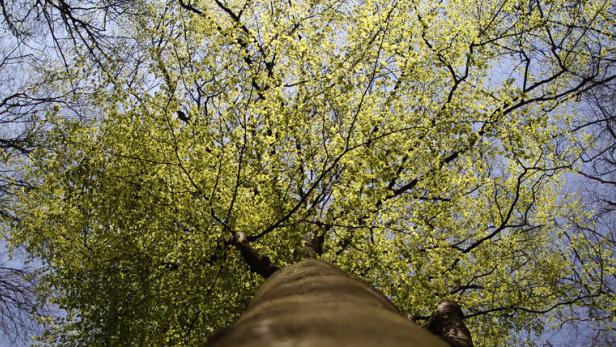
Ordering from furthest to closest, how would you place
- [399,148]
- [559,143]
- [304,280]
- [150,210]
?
[559,143], [399,148], [150,210], [304,280]

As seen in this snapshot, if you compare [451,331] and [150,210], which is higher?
[150,210]

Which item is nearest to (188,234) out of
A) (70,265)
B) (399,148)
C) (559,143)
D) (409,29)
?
(70,265)

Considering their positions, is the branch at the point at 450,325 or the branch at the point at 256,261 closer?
the branch at the point at 450,325

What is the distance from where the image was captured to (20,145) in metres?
12.4

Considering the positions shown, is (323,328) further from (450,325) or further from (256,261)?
(256,261)

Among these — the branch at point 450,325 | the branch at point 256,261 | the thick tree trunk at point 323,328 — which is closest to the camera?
the thick tree trunk at point 323,328

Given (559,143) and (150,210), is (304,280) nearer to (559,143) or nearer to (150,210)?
(150,210)

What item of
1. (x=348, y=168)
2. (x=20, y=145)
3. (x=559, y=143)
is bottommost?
(x=348, y=168)

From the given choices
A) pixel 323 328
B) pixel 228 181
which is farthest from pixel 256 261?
pixel 323 328

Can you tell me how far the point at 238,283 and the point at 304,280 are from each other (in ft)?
20.5

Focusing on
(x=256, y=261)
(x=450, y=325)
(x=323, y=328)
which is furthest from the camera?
(x=256, y=261)

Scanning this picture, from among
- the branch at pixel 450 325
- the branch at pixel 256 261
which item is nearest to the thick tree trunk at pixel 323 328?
the branch at pixel 450 325

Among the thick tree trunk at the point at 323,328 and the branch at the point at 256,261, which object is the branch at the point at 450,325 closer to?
the branch at the point at 256,261

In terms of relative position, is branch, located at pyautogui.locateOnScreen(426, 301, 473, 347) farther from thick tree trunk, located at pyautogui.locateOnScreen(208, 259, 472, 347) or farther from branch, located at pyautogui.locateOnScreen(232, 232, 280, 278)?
thick tree trunk, located at pyautogui.locateOnScreen(208, 259, 472, 347)
